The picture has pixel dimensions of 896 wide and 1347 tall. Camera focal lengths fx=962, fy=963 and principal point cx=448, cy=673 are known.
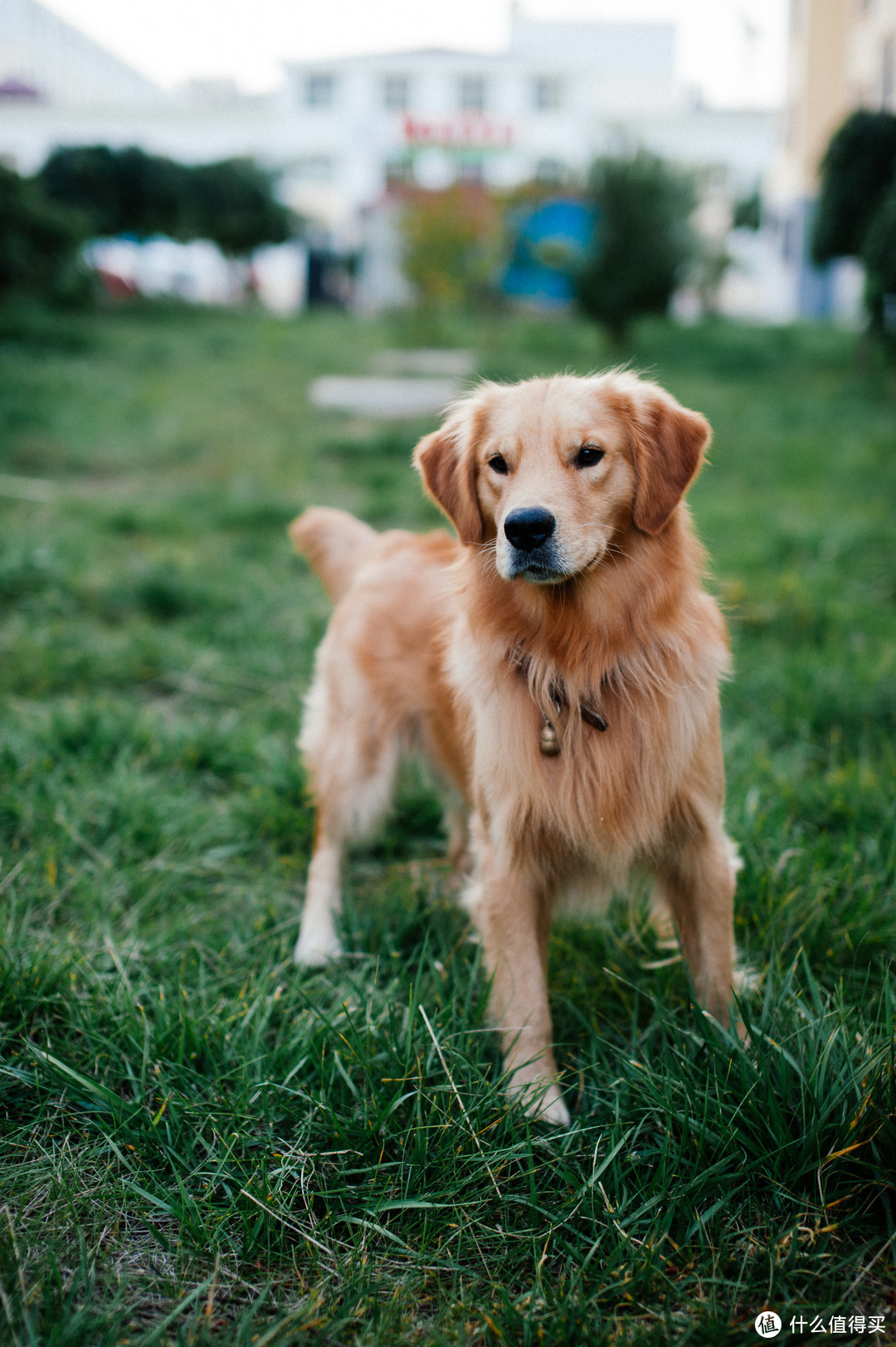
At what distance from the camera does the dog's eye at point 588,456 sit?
6.30ft

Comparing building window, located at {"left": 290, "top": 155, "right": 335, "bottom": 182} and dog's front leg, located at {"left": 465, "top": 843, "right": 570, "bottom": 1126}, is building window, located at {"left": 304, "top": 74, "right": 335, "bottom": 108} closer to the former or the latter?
building window, located at {"left": 290, "top": 155, "right": 335, "bottom": 182}

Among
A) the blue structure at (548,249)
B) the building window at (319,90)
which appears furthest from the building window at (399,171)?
the blue structure at (548,249)

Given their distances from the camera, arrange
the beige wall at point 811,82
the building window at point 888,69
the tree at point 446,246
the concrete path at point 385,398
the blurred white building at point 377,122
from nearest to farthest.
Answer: the concrete path at point 385,398, the building window at point 888,69, the tree at point 446,246, the beige wall at point 811,82, the blurred white building at point 377,122

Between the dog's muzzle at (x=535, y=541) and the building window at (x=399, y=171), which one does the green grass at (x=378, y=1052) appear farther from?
the building window at (x=399, y=171)

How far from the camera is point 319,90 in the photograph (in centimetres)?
3903

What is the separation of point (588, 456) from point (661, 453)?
5.8 inches

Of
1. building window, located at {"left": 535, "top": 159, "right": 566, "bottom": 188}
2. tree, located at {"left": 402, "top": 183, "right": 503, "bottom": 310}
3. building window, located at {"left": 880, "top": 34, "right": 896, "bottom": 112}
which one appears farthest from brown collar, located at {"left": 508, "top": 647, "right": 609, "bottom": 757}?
building window, located at {"left": 535, "top": 159, "right": 566, "bottom": 188}

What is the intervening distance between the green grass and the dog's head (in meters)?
0.92

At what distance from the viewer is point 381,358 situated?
12.3m

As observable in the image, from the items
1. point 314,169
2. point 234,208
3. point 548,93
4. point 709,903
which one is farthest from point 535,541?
point 314,169

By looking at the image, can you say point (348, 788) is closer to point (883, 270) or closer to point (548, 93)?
point (883, 270)

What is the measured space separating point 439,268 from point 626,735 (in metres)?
11.8

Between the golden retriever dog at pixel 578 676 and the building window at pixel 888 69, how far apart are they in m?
10.6

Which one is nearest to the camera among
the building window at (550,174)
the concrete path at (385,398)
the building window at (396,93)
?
the concrete path at (385,398)
